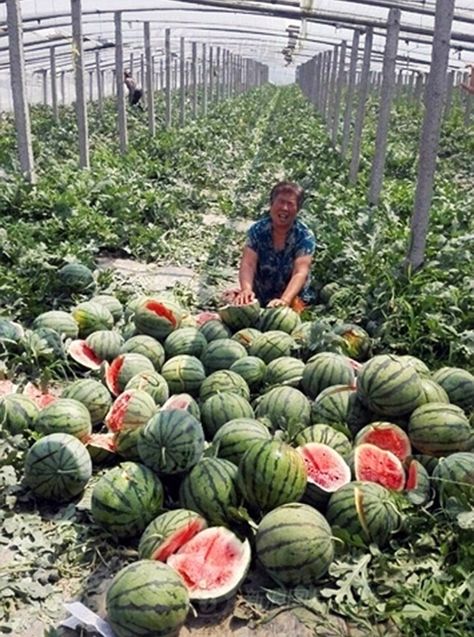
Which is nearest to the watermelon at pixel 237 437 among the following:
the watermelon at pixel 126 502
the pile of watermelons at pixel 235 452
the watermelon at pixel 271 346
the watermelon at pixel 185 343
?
the pile of watermelons at pixel 235 452

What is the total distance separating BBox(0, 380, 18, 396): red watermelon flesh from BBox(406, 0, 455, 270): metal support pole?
10.6ft

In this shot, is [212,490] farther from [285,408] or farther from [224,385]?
[224,385]

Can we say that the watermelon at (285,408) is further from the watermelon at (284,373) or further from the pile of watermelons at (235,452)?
the watermelon at (284,373)

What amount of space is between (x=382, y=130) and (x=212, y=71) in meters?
26.0

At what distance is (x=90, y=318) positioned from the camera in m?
5.17

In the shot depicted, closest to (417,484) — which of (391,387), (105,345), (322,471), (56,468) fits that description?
(322,471)

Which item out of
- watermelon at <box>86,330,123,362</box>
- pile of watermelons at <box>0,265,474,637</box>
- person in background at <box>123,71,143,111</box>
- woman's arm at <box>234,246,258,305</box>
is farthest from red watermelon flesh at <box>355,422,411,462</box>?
person in background at <box>123,71,143,111</box>

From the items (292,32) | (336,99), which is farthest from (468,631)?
(292,32)

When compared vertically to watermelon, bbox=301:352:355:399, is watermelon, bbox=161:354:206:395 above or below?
below

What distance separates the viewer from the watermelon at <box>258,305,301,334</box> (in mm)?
4953

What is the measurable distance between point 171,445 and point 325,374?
1.18 m

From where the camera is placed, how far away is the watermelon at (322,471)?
3.29 m

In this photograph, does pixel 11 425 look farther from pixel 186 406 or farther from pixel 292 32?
pixel 292 32

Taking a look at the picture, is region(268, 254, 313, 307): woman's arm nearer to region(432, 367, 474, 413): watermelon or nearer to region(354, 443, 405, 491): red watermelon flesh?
region(432, 367, 474, 413): watermelon
